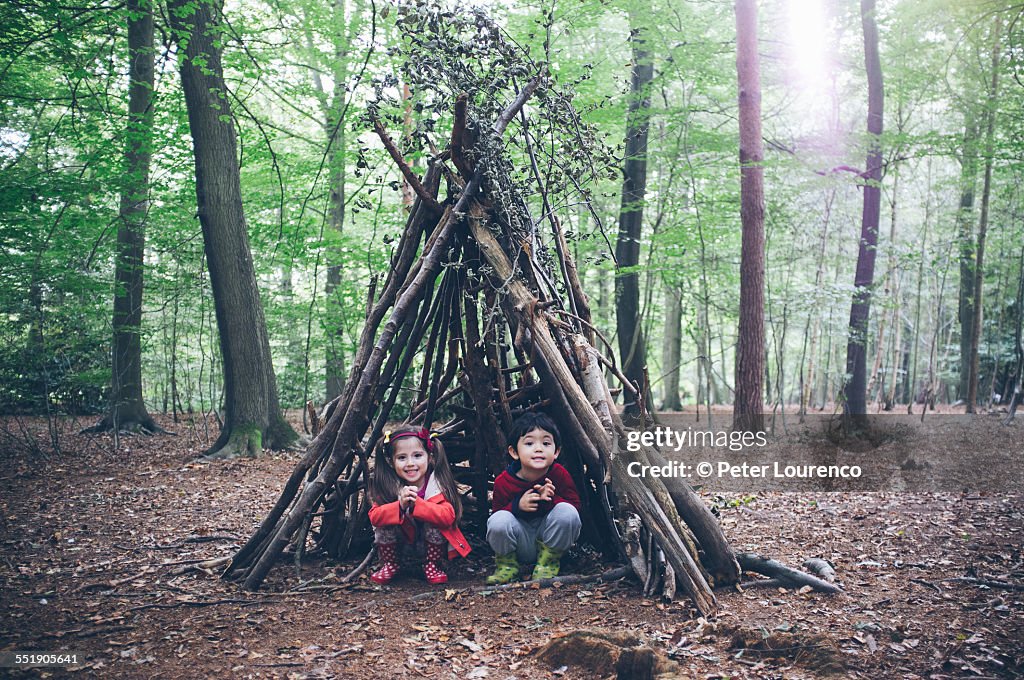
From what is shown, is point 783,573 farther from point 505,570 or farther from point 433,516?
point 433,516

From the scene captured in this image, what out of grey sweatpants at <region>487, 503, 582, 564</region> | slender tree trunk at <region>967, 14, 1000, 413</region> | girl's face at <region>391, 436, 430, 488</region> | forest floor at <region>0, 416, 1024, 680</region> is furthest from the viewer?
slender tree trunk at <region>967, 14, 1000, 413</region>

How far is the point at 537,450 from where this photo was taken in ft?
12.7

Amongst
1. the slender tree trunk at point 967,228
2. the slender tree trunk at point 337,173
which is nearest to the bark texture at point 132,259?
the slender tree trunk at point 337,173

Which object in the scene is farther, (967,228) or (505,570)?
(967,228)

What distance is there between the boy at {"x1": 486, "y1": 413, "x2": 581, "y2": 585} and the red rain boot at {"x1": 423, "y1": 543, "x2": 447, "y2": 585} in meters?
0.30

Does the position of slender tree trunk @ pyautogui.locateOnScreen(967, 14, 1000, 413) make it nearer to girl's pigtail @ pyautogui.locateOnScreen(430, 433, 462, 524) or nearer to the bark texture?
girl's pigtail @ pyautogui.locateOnScreen(430, 433, 462, 524)

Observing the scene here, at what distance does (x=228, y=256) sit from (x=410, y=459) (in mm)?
5171

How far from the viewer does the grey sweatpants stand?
3.79m

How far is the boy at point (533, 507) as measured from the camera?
12.5ft

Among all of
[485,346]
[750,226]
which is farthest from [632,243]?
[485,346]

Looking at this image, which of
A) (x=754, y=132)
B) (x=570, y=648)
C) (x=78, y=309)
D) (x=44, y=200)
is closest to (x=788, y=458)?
(x=754, y=132)

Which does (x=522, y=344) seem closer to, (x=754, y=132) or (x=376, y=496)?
(x=376, y=496)

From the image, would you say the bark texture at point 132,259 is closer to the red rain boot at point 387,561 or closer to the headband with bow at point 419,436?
the headband with bow at point 419,436

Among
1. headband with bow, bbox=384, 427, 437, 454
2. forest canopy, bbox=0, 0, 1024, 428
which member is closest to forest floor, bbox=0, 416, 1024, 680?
headband with bow, bbox=384, 427, 437, 454
